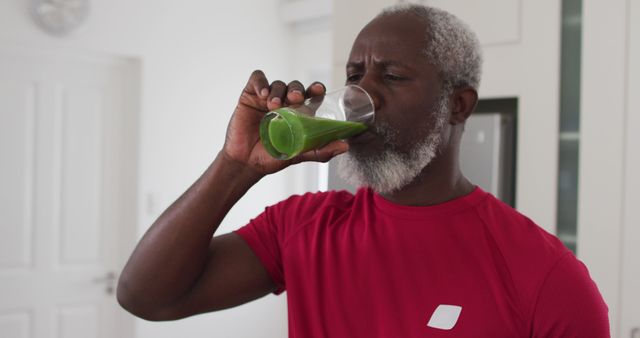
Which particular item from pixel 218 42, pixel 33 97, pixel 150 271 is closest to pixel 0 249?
pixel 33 97

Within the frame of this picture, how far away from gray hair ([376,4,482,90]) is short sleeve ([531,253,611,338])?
339mm

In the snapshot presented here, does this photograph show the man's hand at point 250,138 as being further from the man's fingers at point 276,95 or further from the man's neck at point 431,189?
the man's neck at point 431,189

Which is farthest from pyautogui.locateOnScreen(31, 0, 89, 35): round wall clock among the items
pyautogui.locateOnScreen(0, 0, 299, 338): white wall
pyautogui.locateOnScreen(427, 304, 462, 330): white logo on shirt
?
pyautogui.locateOnScreen(427, 304, 462, 330): white logo on shirt

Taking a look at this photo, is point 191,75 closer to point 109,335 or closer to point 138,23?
point 138,23

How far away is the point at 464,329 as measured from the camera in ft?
2.48

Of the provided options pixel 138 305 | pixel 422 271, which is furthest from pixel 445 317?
pixel 138 305

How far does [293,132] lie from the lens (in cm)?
71

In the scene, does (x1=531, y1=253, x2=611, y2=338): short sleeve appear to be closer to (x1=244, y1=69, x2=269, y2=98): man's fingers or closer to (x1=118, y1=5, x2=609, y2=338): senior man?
(x1=118, y1=5, x2=609, y2=338): senior man

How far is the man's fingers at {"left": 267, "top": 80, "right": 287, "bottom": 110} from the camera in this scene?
0.73m

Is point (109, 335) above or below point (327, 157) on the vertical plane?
below

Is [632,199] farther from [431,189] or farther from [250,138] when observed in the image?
[250,138]

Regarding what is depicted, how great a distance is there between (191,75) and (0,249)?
1272 mm

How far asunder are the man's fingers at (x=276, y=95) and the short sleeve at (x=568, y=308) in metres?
0.43

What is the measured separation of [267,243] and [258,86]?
30 centimetres
